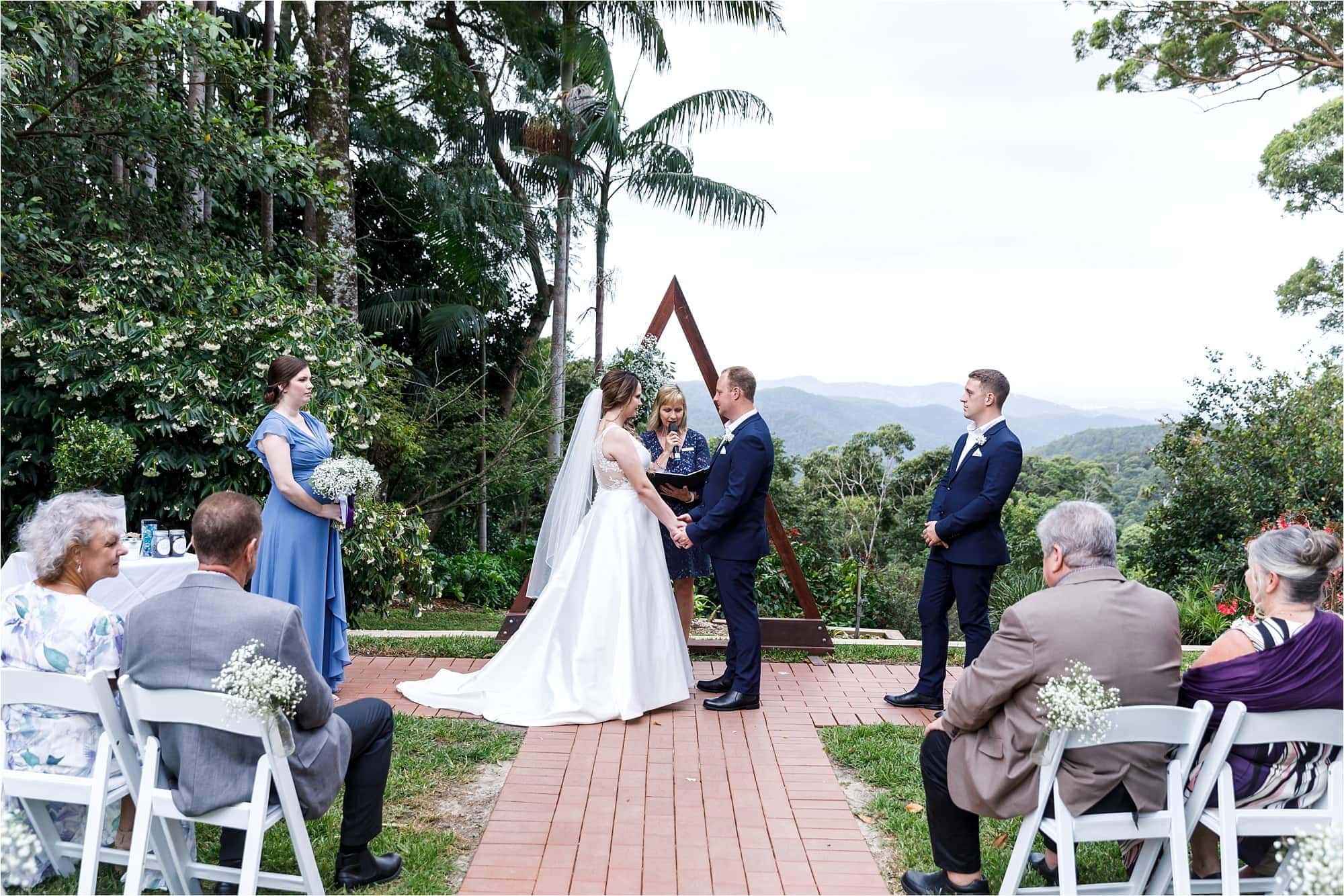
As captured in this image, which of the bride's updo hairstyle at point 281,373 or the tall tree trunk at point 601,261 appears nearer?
the bride's updo hairstyle at point 281,373

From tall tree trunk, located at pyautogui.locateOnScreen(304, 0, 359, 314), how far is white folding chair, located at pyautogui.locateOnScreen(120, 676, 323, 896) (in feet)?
23.2

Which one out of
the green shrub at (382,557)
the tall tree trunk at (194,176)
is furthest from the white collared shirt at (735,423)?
the tall tree trunk at (194,176)

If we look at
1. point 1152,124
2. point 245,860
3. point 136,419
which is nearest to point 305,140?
point 136,419

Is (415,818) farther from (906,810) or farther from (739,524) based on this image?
(739,524)

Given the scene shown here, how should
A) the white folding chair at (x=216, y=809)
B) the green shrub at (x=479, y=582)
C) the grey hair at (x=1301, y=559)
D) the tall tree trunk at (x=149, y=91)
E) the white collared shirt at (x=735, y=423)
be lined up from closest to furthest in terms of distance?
the white folding chair at (x=216, y=809)
the grey hair at (x=1301, y=559)
the white collared shirt at (x=735, y=423)
the tall tree trunk at (x=149, y=91)
the green shrub at (x=479, y=582)

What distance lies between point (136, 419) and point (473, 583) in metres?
6.79

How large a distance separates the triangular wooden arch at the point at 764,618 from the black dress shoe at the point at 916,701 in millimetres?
1154

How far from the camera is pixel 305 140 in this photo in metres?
9.67

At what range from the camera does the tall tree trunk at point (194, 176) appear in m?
7.18

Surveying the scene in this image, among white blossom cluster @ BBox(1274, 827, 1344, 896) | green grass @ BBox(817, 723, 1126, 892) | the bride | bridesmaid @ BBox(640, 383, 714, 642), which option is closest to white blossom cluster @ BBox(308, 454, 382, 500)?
the bride

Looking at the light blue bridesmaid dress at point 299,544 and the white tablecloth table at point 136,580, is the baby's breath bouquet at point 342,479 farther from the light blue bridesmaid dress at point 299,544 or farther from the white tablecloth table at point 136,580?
the white tablecloth table at point 136,580

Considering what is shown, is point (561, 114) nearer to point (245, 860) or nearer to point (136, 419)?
point (136, 419)

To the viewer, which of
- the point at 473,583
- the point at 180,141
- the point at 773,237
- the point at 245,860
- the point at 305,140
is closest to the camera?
the point at 245,860

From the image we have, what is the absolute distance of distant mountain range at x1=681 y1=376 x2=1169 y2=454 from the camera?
1113cm
